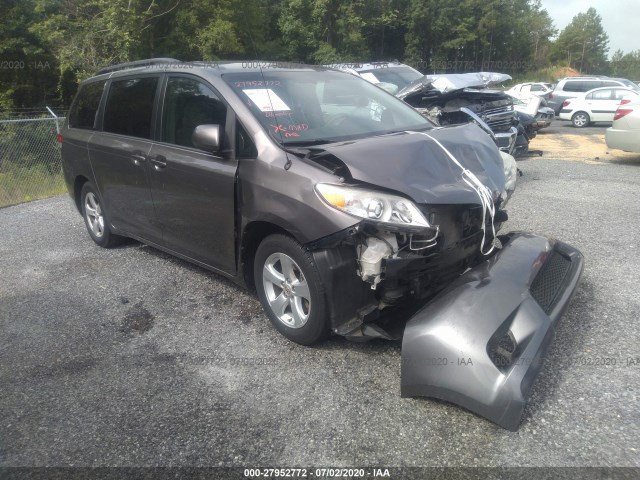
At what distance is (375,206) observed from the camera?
3.11 meters

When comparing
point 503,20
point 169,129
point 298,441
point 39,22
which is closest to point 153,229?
point 169,129

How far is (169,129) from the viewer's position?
4.41 metres

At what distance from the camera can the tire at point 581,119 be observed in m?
19.9

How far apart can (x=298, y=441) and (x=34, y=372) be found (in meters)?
1.96

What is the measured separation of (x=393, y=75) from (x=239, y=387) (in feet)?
28.4

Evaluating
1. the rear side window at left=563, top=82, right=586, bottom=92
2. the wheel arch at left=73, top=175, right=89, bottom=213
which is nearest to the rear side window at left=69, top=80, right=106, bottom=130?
the wheel arch at left=73, top=175, right=89, bottom=213

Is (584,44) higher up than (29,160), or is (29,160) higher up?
(584,44)

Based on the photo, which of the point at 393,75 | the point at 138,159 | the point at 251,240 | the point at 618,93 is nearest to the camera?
the point at 251,240

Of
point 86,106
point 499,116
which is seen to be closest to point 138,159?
point 86,106

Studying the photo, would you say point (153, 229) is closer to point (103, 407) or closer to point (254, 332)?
point (254, 332)

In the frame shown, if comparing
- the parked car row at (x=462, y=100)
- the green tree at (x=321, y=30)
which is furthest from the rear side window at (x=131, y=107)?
the green tree at (x=321, y=30)

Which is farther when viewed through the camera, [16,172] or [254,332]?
[16,172]

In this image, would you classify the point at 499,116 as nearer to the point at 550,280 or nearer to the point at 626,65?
the point at 550,280

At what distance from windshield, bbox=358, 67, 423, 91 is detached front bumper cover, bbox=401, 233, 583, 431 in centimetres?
759
